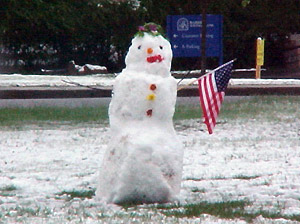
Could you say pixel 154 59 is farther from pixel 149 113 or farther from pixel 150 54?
pixel 149 113

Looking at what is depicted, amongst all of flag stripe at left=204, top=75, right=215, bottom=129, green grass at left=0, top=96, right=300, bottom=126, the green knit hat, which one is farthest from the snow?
the green knit hat

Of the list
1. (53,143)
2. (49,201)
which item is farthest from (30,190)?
(53,143)

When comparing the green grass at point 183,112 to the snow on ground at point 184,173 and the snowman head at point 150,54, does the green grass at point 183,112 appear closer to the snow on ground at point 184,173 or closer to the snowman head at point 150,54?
the snow on ground at point 184,173

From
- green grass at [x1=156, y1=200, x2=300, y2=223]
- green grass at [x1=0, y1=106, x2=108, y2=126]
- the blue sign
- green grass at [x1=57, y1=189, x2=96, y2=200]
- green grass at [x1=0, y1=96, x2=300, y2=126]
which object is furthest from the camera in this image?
the blue sign

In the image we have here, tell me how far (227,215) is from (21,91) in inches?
363

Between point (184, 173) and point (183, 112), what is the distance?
6.17 m

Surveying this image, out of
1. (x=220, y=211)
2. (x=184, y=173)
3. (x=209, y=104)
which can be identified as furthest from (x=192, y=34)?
(x=220, y=211)

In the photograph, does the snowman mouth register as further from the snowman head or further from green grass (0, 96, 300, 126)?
green grass (0, 96, 300, 126)

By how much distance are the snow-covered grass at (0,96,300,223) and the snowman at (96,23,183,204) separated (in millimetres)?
151

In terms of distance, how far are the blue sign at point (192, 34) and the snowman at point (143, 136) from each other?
1464 cm

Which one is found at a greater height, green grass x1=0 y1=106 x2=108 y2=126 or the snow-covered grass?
the snow-covered grass

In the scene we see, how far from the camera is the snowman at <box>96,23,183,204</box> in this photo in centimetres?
691

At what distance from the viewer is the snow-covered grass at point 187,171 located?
21.9ft

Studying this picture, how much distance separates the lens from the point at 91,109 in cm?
1586
